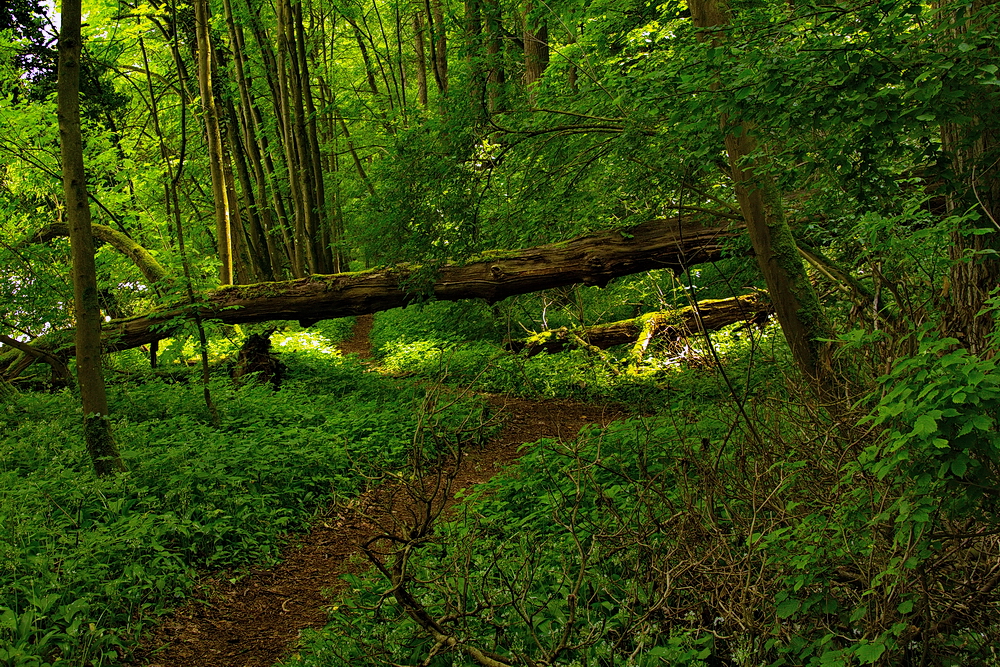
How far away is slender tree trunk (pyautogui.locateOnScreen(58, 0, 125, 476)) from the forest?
36 mm

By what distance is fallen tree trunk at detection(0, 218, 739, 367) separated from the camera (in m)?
8.34

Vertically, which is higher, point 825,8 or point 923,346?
point 825,8

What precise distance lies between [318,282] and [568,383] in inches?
169

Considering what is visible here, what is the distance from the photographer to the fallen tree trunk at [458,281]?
8344 mm

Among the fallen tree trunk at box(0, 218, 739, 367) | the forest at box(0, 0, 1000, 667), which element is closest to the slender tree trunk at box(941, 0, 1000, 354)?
the forest at box(0, 0, 1000, 667)

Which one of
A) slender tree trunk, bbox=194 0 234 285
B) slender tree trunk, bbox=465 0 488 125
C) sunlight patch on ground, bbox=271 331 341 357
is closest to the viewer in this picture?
slender tree trunk, bbox=465 0 488 125

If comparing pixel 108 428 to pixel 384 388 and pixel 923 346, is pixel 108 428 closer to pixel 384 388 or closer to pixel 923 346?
pixel 384 388

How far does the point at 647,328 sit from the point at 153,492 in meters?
7.67

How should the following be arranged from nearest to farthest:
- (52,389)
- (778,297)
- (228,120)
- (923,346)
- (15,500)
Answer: (923,346), (15,500), (778,297), (52,389), (228,120)

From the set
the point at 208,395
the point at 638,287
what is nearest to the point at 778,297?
the point at 638,287

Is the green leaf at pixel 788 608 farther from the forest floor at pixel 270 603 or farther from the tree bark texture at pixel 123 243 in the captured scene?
the tree bark texture at pixel 123 243

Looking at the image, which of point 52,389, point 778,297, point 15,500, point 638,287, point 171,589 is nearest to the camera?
point 171,589

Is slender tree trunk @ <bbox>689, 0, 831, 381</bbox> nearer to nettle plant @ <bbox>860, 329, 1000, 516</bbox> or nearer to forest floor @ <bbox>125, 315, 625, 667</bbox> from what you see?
forest floor @ <bbox>125, 315, 625, 667</bbox>

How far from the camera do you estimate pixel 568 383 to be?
1066 cm
